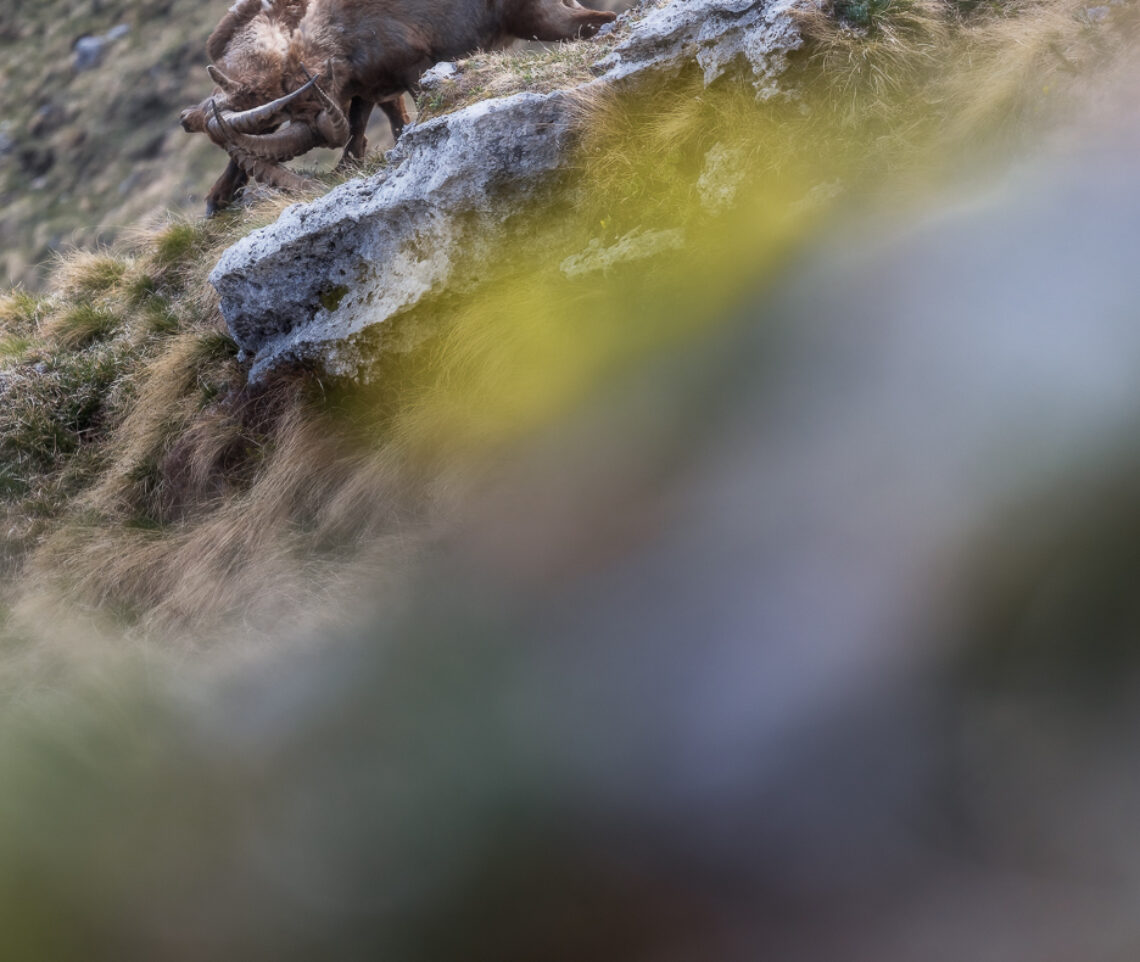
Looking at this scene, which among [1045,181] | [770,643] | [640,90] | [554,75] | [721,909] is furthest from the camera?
[554,75]

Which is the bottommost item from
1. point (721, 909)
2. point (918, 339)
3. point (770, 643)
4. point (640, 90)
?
point (721, 909)

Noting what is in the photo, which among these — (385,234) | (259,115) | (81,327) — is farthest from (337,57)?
(385,234)

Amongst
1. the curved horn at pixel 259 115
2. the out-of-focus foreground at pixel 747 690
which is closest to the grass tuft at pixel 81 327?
the curved horn at pixel 259 115

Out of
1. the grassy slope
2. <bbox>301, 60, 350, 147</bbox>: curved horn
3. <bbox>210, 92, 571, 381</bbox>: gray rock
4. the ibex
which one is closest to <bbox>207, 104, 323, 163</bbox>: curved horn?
the ibex

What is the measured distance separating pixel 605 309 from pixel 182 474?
2691 millimetres

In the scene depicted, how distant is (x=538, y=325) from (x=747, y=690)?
2352mm

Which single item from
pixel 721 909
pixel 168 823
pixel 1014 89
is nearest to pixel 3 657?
pixel 168 823

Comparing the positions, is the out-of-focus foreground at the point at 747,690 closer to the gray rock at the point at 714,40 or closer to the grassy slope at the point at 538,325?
the grassy slope at the point at 538,325

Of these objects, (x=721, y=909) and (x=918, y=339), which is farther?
(x=918, y=339)

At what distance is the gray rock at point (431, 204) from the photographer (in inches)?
166

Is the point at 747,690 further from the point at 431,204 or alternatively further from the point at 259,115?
the point at 259,115

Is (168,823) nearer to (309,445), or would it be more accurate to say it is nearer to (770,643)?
(770,643)

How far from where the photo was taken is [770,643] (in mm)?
2305

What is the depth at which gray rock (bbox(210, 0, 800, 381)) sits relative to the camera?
13.8ft
